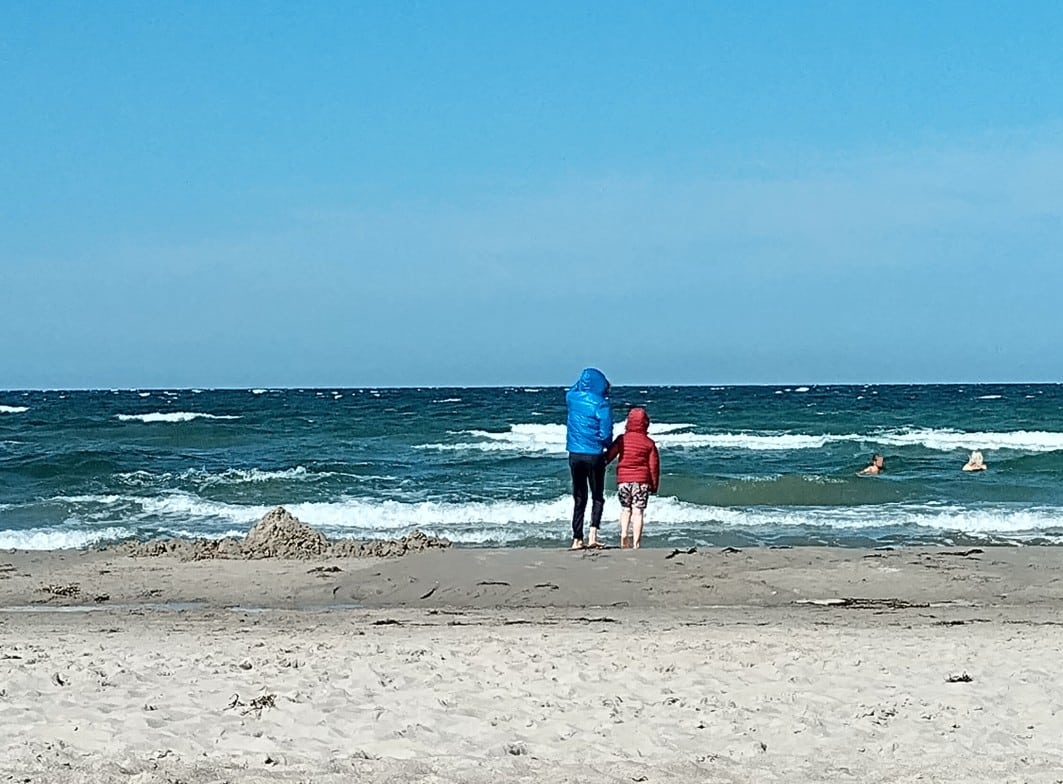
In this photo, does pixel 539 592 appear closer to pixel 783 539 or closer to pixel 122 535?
pixel 783 539

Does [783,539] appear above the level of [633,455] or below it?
below

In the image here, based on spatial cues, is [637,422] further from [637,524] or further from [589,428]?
[637,524]

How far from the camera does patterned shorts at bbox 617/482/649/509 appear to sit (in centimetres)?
1114

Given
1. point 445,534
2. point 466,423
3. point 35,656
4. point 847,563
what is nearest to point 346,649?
point 35,656

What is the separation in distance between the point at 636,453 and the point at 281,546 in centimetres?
377

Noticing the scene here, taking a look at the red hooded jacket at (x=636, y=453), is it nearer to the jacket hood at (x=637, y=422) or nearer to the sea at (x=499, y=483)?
the jacket hood at (x=637, y=422)

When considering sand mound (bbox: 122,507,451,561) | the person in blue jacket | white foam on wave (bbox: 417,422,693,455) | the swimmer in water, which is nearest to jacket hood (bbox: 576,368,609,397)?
the person in blue jacket

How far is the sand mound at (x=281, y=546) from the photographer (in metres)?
11.9

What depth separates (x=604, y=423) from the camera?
10.6 metres

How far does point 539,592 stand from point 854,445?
22489 millimetres

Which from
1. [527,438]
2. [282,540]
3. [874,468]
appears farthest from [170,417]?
[282,540]

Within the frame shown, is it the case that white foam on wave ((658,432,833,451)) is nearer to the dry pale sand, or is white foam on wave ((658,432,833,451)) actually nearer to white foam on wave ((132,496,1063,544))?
white foam on wave ((132,496,1063,544))

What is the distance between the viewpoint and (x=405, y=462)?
26.2m

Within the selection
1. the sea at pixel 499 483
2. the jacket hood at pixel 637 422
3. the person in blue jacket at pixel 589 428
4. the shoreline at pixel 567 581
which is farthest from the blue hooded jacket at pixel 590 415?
the sea at pixel 499 483
